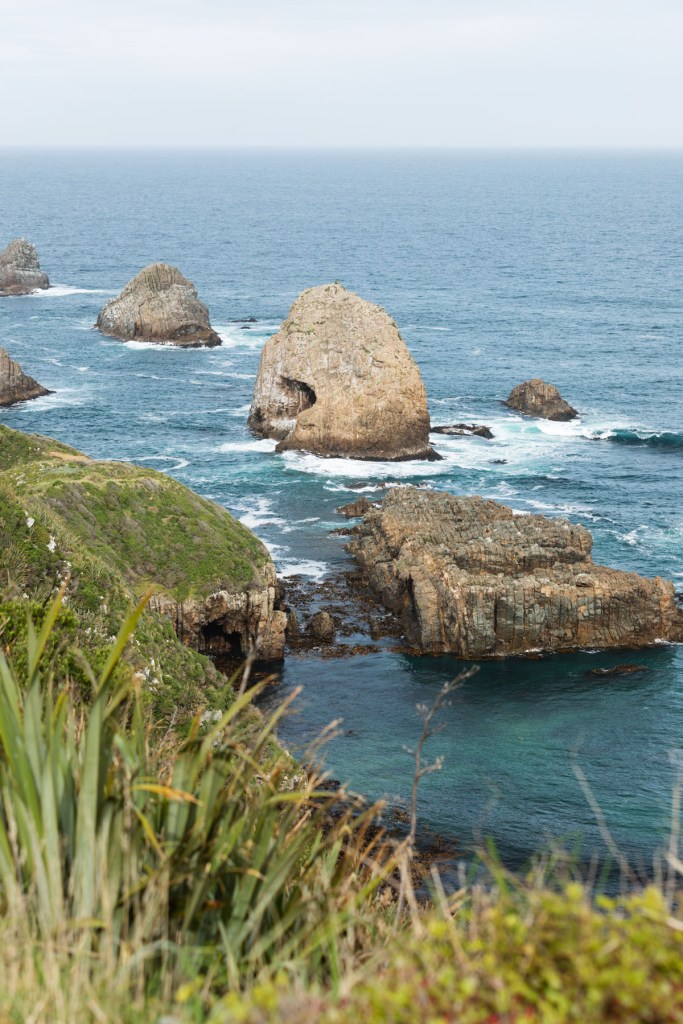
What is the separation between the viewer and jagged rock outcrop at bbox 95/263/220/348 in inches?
3839

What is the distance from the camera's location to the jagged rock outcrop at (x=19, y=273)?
12475 centimetres

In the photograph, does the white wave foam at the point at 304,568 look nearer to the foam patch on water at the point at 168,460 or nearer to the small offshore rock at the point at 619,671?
the small offshore rock at the point at 619,671

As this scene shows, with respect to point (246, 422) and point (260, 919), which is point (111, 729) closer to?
point (260, 919)

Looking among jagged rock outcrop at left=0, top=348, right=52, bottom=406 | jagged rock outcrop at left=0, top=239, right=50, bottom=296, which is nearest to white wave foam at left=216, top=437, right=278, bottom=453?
jagged rock outcrop at left=0, top=348, right=52, bottom=406

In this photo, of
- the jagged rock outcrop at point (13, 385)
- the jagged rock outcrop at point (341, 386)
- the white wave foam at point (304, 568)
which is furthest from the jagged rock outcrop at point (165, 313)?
the white wave foam at point (304, 568)

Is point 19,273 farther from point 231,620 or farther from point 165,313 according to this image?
point 231,620

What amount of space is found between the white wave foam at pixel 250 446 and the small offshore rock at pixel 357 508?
519 inches

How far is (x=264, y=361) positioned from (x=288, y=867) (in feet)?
207

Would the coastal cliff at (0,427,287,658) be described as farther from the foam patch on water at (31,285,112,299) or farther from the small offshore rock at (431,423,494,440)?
the foam patch on water at (31,285,112,299)

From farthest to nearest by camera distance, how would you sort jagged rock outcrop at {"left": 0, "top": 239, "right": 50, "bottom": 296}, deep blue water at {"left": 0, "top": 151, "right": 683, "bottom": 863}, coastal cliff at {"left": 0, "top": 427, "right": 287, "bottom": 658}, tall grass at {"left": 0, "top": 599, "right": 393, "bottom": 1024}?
jagged rock outcrop at {"left": 0, "top": 239, "right": 50, "bottom": 296}
coastal cliff at {"left": 0, "top": 427, "right": 287, "bottom": 658}
deep blue water at {"left": 0, "top": 151, "right": 683, "bottom": 863}
tall grass at {"left": 0, "top": 599, "right": 393, "bottom": 1024}

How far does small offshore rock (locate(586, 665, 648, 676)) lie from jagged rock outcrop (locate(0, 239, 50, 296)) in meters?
99.3

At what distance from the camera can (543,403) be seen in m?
76.6

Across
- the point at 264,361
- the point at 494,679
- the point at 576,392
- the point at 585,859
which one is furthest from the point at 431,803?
the point at 576,392

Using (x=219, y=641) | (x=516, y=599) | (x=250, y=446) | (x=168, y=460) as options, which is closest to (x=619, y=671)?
(x=516, y=599)
